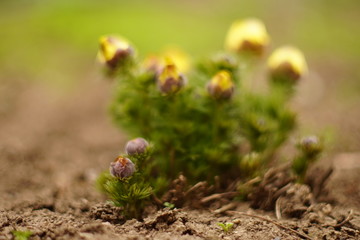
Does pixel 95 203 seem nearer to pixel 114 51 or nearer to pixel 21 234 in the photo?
pixel 21 234

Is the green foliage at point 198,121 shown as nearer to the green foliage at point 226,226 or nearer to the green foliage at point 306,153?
the green foliage at point 306,153

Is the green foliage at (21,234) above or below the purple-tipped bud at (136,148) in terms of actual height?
below

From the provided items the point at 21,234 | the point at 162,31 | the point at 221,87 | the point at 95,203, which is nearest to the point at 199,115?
the point at 221,87

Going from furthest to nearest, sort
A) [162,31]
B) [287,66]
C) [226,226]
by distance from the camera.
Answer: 1. [162,31]
2. [287,66]
3. [226,226]

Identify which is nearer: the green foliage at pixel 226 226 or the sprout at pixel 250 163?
the green foliage at pixel 226 226

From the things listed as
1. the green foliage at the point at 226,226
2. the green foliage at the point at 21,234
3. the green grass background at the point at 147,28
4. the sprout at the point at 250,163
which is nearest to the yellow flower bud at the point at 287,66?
the sprout at the point at 250,163

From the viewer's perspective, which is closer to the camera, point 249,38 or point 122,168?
point 122,168
